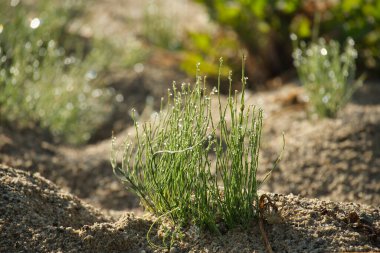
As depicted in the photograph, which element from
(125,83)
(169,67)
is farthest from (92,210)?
(169,67)

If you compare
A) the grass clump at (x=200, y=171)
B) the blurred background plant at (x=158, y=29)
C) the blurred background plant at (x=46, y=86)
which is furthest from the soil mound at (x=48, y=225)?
the blurred background plant at (x=158, y=29)

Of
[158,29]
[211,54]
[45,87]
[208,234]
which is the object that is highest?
[158,29]

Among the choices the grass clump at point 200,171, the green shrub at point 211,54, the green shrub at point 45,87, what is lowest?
the grass clump at point 200,171

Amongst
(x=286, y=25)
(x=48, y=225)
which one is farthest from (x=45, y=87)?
(x=286, y=25)

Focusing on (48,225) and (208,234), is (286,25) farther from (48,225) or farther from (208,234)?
(48,225)

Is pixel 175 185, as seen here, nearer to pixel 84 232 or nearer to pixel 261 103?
pixel 84 232

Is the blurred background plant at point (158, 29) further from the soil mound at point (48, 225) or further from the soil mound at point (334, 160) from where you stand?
the soil mound at point (48, 225)
